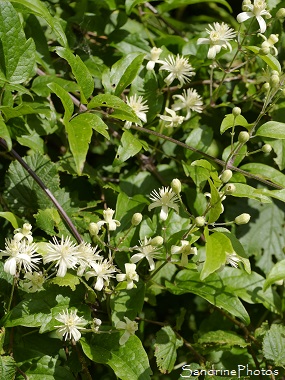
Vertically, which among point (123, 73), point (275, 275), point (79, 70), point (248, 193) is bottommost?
point (275, 275)

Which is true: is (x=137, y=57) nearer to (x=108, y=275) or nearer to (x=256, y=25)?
(x=256, y=25)

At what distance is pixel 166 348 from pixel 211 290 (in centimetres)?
19

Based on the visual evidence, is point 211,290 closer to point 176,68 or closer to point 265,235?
point 265,235

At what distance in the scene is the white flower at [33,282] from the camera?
1.33 m

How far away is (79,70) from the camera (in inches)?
56.6

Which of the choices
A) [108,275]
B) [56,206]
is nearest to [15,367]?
[108,275]

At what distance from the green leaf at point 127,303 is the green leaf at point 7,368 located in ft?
0.82

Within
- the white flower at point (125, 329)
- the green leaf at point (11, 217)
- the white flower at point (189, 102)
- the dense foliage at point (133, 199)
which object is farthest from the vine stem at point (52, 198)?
the white flower at point (189, 102)

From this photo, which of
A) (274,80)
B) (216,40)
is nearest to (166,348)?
(274,80)

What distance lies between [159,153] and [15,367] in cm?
80

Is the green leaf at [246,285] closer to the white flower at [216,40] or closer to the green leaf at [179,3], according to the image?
the white flower at [216,40]

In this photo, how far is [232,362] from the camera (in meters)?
1.67

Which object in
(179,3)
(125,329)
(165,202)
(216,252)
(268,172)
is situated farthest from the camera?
(179,3)

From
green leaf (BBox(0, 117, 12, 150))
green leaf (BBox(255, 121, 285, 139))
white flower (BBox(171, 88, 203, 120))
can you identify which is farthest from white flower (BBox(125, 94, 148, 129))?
green leaf (BBox(0, 117, 12, 150))
